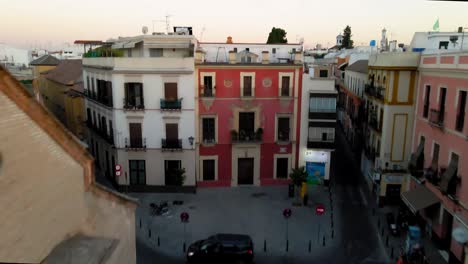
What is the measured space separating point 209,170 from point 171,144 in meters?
3.82

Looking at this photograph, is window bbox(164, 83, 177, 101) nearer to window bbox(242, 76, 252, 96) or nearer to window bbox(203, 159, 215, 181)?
window bbox(242, 76, 252, 96)

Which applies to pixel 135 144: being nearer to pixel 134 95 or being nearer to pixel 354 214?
pixel 134 95

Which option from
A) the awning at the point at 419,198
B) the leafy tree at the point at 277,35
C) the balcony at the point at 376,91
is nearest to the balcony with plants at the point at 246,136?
the balcony at the point at 376,91

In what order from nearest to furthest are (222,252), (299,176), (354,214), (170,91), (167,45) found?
(222,252) < (354,214) < (299,176) < (170,91) < (167,45)

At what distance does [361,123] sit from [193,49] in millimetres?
17196

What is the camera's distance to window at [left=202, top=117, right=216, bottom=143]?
29391mm

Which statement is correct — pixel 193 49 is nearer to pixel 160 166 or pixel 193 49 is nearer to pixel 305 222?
pixel 160 166

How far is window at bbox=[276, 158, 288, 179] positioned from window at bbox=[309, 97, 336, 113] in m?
4.65

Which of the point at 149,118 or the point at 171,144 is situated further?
the point at 171,144

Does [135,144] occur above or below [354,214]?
above

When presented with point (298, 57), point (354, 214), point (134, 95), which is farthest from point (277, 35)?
point (354, 214)

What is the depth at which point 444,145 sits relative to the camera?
833 inches

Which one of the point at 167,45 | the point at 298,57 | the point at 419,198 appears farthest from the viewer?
the point at 167,45

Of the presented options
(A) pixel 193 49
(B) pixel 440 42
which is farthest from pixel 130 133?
(B) pixel 440 42
